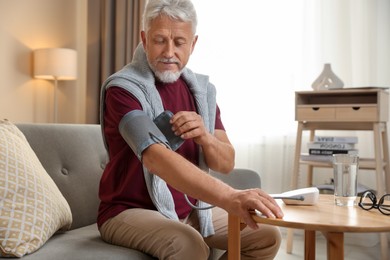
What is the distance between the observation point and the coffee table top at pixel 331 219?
1.01 meters

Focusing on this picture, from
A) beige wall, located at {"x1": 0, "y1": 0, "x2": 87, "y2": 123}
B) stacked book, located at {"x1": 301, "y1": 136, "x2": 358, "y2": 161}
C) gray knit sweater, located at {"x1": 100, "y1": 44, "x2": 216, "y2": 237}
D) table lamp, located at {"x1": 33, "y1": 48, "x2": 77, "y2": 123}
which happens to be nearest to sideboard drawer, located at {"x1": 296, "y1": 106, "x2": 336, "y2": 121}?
stacked book, located at {"x1": 301, "y1": 136, "x2": 358, "y2": 161}

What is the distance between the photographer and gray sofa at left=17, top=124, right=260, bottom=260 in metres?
1.70

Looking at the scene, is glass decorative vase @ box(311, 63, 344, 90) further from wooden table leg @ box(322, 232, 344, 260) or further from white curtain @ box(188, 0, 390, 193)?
wooden table leg @ box(322, 232, 344, 260)

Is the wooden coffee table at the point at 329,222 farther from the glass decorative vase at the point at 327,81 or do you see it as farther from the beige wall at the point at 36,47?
the beige wall at the point at 36,47

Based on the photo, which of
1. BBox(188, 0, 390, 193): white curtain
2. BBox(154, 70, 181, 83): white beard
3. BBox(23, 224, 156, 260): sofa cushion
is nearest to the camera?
BBox(23, 224, 156, 260): sofa cushion

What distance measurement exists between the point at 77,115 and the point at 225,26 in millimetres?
1421

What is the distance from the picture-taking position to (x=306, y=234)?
4.68 ft

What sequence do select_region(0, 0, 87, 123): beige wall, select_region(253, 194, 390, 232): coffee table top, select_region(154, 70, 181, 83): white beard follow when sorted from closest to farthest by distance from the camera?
select_region(253, 194, 390, 232): coffee table top, select_region(154, 70, 181, 83): white beard, select_region(0, 0, 87, 123): beige wall

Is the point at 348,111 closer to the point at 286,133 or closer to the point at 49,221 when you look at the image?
the point at 286,133

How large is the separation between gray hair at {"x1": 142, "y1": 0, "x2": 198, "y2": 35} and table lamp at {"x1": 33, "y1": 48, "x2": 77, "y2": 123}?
2.03 m

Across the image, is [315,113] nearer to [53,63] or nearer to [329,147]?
[329,147]

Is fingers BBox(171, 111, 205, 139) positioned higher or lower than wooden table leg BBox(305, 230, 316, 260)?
higher

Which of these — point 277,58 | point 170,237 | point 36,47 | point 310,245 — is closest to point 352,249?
point 277,58

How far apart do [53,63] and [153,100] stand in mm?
2122
